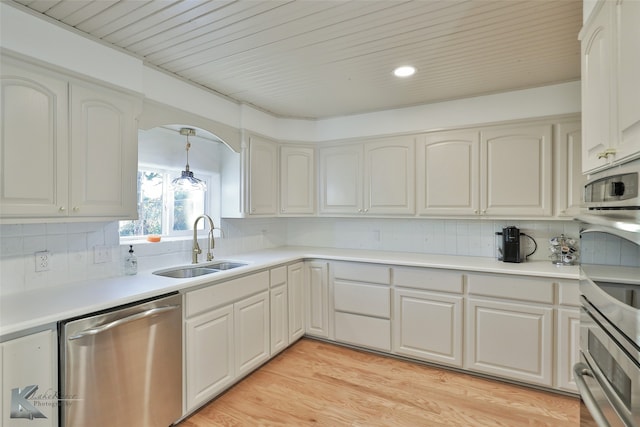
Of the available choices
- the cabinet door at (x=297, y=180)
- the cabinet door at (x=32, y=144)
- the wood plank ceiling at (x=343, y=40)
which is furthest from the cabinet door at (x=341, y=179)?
the cabinet door at (x=32, y=144)

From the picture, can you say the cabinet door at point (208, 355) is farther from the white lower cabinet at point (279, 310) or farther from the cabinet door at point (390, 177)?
the cabinet door at point (390, 177)

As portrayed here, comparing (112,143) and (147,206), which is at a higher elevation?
(112,143)

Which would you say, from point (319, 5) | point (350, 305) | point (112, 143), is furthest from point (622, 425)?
point (112, 143)

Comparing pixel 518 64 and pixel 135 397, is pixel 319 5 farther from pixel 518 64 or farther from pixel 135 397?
pixel 135 397

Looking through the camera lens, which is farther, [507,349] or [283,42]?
[507,349]

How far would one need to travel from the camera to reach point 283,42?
199 centimetres

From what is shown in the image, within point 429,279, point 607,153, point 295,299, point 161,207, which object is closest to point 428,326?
point 429,279

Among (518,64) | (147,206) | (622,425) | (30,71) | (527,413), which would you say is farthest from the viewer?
(147,206)

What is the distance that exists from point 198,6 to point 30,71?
910mm

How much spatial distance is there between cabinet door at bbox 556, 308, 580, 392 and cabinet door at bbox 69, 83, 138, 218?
3.06 metres

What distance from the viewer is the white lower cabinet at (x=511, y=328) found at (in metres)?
2.33

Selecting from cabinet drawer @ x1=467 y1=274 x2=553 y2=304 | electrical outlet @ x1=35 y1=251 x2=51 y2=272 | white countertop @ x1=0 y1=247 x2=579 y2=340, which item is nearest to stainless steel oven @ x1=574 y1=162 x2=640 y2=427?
cabinet drawer @ x1=467 y1=274 x2=553 y2=304

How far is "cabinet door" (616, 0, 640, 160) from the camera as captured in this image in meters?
0.96

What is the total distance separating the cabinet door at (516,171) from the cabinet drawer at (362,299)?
3.87ft
